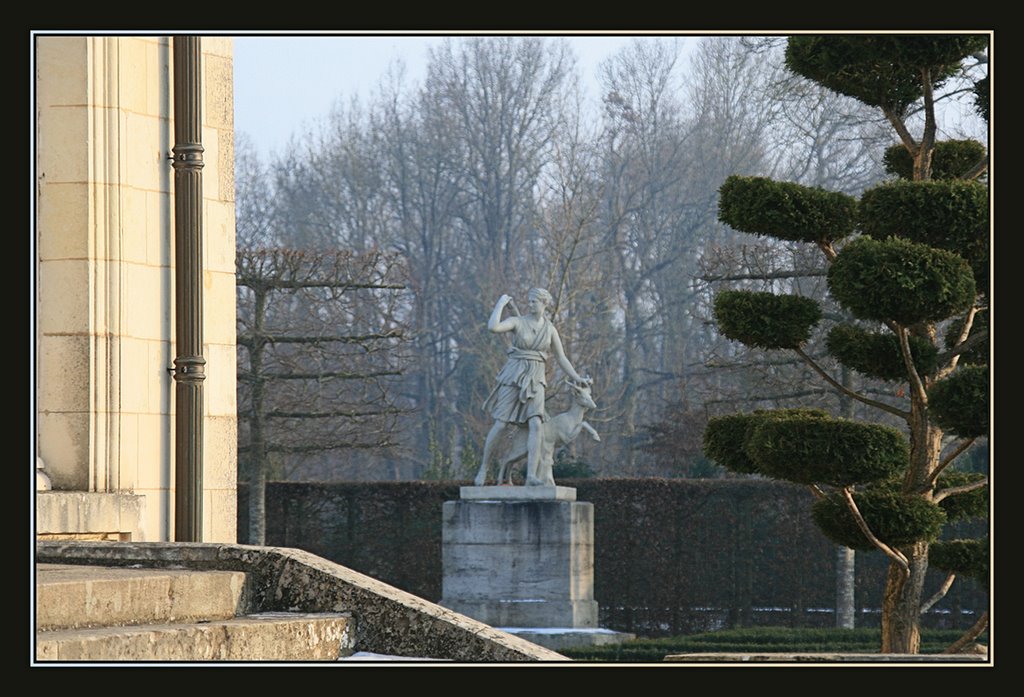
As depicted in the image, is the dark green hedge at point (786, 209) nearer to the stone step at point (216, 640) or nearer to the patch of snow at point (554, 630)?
the stone step at point (216, 640)

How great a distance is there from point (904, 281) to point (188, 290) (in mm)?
3633

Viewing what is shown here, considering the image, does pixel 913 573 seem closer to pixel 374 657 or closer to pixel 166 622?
pixel 374 657

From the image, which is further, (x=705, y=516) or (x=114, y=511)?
(x=705, y=516)

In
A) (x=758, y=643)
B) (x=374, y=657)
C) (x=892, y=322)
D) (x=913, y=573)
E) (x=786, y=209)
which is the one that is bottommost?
(x=758, y=643)

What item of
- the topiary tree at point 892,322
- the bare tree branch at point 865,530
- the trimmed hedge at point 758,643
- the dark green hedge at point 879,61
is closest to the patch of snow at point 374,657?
the topiary tree at point 892,322

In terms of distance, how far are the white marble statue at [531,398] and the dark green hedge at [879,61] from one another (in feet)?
24.5

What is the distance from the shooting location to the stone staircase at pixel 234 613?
5.08 meters

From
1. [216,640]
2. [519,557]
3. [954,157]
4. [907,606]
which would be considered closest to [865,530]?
[907,606]

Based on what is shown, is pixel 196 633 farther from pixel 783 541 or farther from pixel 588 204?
pixel 588 204

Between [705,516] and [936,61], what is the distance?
10502 millimetres

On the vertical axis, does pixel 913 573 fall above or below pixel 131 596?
below

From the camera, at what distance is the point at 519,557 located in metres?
17.6

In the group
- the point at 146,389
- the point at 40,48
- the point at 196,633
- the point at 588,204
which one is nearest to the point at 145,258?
the point at 146,389

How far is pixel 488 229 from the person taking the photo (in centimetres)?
3922
